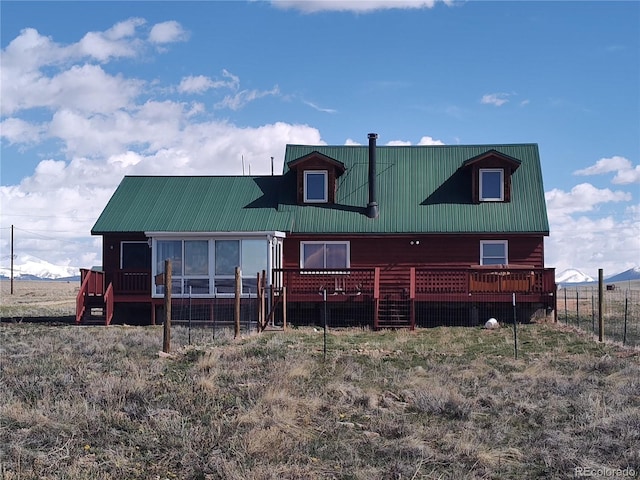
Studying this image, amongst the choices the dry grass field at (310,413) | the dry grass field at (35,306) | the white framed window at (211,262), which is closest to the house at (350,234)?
the white framed window at (211,262)

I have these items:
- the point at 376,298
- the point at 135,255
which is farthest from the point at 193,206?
the point at 376,298

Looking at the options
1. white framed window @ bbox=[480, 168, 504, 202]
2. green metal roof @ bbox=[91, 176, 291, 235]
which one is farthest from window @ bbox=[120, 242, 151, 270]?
white framed window @ bbox=[480, 168, 504, 202]

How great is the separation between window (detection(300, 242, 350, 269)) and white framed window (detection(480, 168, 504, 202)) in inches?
213

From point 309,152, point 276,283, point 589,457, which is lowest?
point 589,457

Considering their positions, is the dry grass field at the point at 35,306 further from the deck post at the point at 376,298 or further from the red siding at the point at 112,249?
the deck post at the point at 376,298

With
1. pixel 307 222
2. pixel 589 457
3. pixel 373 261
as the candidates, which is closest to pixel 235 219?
pixel 307 222

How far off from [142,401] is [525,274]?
653 inches

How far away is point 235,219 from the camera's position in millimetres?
27000

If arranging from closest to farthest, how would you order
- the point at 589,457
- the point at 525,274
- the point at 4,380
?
the point at 589,457, the point at 4,380, the point at 525,274

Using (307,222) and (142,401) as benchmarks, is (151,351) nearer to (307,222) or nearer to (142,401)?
(142,401)

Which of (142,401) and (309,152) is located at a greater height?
(309,152)

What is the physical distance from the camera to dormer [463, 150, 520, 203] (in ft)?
90.9

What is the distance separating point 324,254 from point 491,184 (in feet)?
21.7

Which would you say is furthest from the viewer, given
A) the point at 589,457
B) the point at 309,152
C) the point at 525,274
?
the point at 309,152
